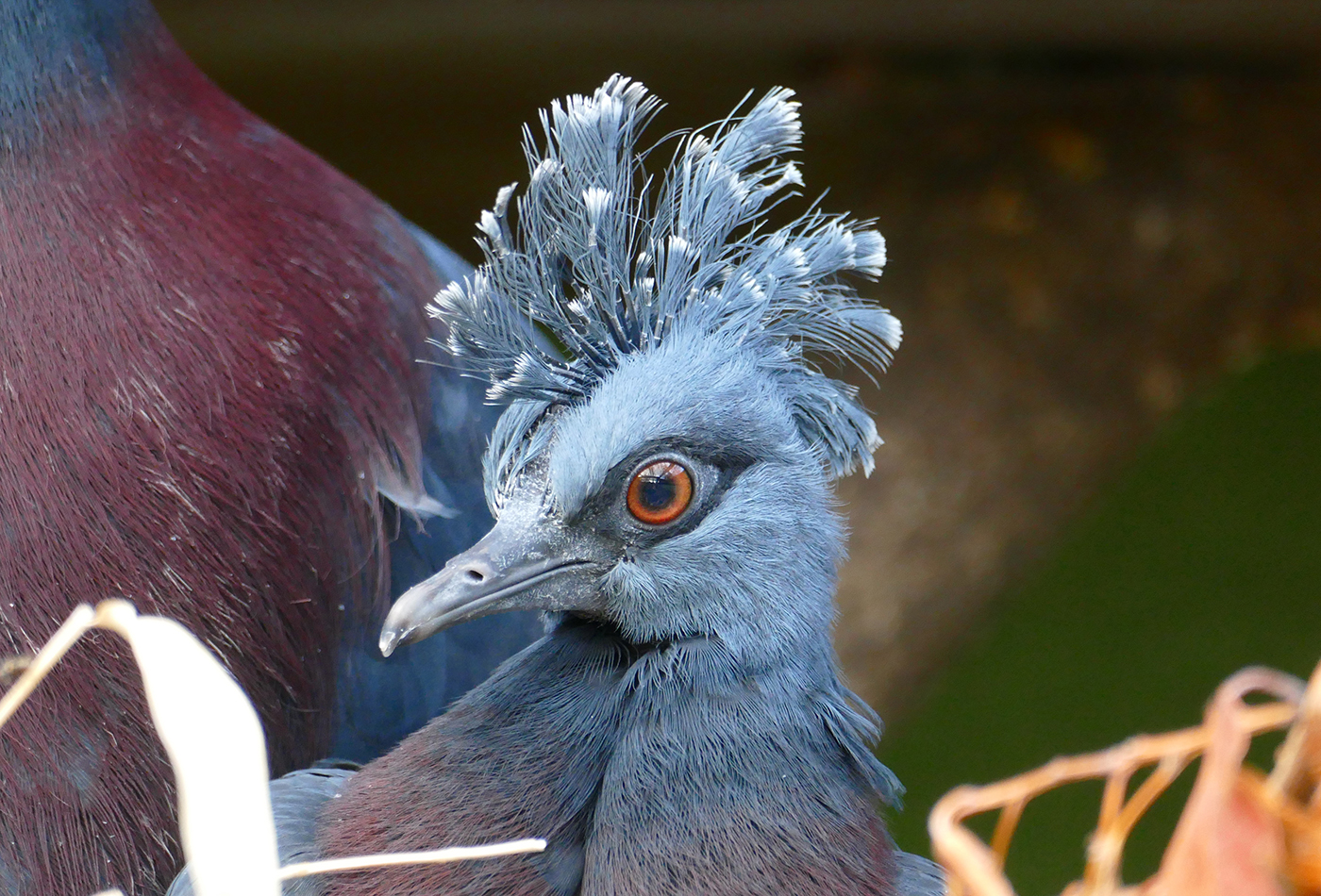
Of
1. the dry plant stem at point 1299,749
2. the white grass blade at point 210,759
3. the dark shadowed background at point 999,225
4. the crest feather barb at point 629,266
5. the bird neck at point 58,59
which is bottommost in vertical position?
the dry plant stem at point 1299,749

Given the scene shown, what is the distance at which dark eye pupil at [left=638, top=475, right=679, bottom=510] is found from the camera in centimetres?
99

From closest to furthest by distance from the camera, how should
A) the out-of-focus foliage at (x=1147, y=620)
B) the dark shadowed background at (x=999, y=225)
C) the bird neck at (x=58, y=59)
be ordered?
the bird neck at (x=58, y=59), the dark shadowed background at (x=999, y=225), the out-of-focus foliage at (x=1147, y=620)

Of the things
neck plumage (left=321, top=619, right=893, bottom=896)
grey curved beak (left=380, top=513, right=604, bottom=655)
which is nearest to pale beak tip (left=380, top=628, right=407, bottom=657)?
grey curved beak (left=380, top=513, right=604, bottom=655)

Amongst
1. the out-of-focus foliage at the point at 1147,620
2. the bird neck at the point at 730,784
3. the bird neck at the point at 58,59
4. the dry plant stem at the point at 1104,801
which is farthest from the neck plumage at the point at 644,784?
the out-of-focus foliage at the point at 1147,620

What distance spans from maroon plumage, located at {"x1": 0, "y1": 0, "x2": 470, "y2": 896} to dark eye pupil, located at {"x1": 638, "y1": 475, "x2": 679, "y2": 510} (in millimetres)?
317

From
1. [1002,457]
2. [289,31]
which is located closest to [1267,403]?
[1002,457]

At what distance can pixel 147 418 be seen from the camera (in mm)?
1061

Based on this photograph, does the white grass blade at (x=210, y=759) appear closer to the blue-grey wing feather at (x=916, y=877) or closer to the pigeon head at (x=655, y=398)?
the pigeon head at (x=655, y=398)

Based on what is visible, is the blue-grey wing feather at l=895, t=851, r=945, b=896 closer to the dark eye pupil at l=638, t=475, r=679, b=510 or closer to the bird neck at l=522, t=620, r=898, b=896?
the bird neck at l=522, t=620, r=898, b=896

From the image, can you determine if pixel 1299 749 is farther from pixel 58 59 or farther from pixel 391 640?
pixel 58 59

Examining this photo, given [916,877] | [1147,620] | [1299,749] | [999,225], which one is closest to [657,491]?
[916,877]

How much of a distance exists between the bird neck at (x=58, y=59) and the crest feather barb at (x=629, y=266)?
34cm

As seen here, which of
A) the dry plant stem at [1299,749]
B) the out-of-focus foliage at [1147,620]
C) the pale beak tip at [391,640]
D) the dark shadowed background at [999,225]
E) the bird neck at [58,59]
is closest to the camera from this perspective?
the dry plant stem at [1299,749]

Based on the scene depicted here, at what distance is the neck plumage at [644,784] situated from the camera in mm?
955
